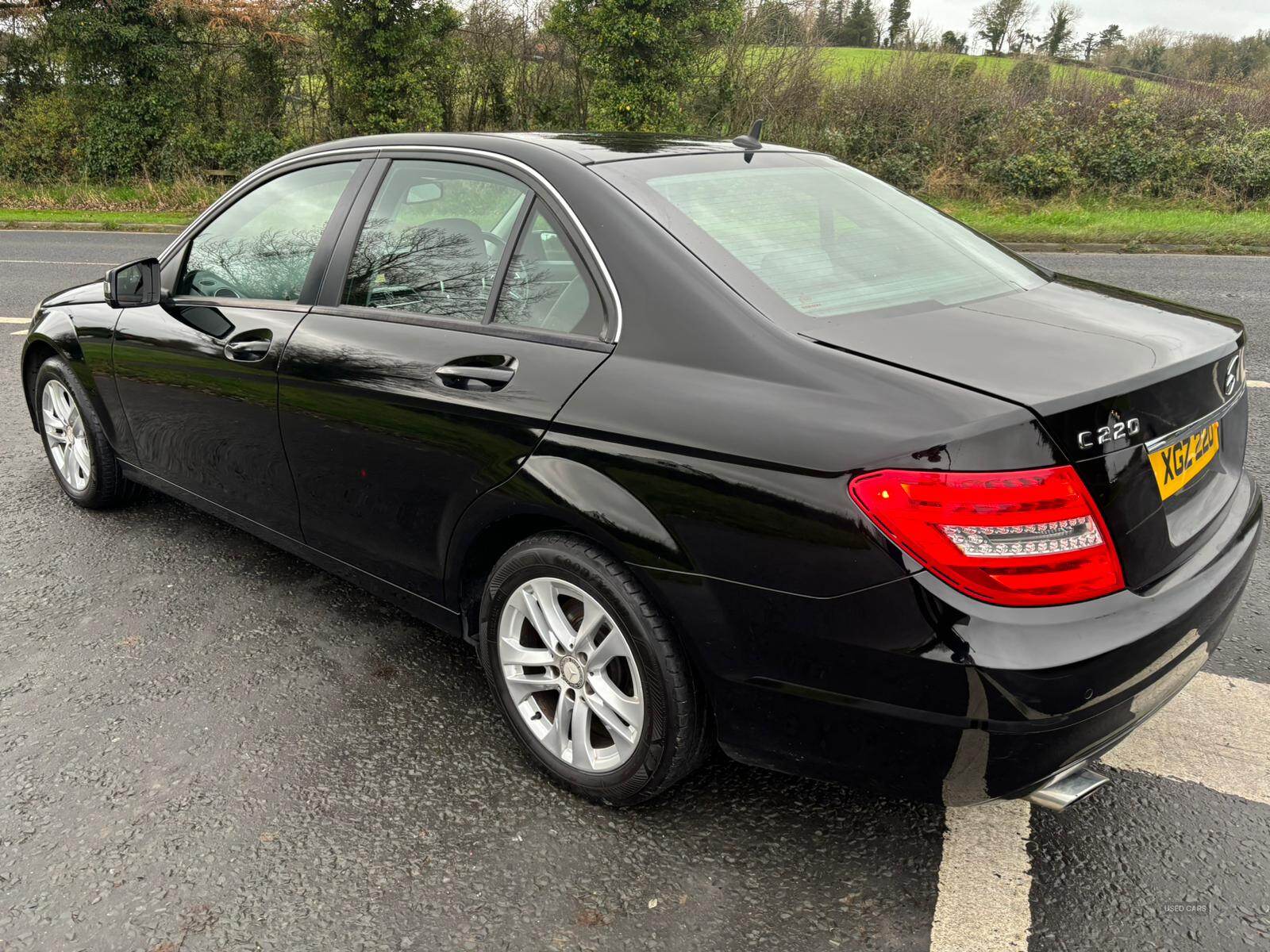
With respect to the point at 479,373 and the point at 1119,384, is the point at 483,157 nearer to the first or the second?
the point at 479,373

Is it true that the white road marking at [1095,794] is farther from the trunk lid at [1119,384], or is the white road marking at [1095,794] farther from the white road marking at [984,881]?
the trunk lid at [1119,384]

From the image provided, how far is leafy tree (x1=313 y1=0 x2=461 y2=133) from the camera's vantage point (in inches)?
676

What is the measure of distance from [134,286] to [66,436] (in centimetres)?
118

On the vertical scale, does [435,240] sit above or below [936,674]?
above

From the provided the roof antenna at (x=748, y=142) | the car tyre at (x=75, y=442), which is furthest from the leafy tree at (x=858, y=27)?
the car tyre at (x=75, y=442)

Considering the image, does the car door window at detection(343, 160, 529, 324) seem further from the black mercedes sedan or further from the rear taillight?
the rear taillight

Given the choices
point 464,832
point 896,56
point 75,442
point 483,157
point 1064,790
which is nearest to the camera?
point 1064,790

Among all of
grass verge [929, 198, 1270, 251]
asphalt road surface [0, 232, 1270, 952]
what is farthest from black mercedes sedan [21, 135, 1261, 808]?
grass verge [929, 198, 1270, 251]

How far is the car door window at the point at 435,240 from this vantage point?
8.89ft

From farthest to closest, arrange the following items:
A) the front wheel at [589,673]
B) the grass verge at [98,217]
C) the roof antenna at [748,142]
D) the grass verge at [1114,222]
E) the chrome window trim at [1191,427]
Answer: the grass verge at [98,217] < the grass verge at [1114,222] < the roof antenna at [748,142] < the front wheel at [589,673] < the chrome window trim at [1191,427]

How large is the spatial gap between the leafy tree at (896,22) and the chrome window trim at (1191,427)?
21.0 meters

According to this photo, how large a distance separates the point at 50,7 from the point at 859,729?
24.0 m

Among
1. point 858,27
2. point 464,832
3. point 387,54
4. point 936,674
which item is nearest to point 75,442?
point 464,832

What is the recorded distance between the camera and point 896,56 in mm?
20391
